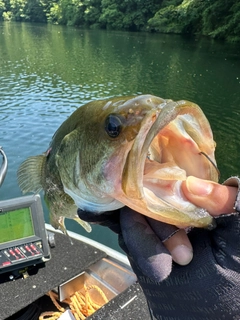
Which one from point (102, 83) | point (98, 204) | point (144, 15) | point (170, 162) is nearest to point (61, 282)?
point (98, 204)

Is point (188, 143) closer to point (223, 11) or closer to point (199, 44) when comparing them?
point (199, 44)

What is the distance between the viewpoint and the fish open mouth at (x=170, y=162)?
1.35m

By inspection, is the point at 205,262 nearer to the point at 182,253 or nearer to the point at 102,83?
the point at 182,253

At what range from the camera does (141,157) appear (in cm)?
135

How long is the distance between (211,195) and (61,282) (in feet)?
8.47

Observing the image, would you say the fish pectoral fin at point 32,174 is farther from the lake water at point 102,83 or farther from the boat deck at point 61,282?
the lake water at point 102,83

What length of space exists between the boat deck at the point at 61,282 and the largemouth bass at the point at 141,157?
168cm

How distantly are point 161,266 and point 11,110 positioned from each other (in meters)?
16.5

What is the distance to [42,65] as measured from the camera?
27.9 metres

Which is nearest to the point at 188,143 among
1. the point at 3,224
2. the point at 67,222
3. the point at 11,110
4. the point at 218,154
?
the point at 3,224

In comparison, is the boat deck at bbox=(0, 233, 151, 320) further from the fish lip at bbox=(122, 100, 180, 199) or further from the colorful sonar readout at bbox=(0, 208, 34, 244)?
the fish lip at bbox=(122, 100, 180, 199)

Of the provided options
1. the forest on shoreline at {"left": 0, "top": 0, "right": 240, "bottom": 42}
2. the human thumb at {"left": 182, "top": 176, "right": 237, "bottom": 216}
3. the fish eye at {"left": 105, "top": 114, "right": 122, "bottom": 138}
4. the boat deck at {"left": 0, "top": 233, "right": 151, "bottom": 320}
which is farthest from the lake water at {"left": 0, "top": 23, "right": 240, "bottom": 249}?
the human thumb at {"left": 182, "top": 176, "right": 237, "bottom": 216}

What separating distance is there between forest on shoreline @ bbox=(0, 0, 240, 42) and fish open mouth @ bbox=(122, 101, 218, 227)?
38.7 metres

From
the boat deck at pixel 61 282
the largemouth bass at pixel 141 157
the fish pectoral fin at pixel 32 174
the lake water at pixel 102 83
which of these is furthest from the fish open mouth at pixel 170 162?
the lake water at pixel 102 83
